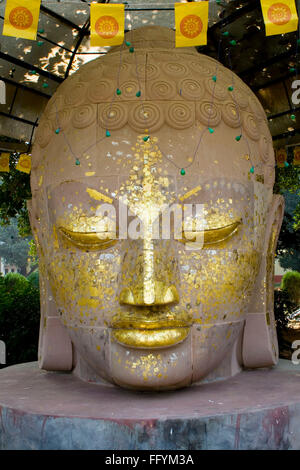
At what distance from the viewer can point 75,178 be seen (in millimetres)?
3428

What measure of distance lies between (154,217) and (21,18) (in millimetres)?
1501

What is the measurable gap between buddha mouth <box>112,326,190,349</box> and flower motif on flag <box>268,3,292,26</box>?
6.54 ft

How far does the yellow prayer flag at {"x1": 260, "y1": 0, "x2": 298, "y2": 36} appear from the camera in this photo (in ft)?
9.37

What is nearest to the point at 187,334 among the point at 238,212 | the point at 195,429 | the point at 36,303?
the point at 195,429

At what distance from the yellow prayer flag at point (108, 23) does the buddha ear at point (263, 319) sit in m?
1.82

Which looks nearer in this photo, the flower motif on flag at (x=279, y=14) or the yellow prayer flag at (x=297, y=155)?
the flower motif on flag at (x=279, y=14)

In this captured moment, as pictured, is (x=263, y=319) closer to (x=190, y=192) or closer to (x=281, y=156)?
(x=190, y=192)

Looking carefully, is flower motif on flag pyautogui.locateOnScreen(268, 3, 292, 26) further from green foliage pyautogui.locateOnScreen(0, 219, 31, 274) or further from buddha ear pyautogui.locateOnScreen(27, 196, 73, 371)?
green foliage pyautogui.locateOnScreen(0, 219, 31, 274)

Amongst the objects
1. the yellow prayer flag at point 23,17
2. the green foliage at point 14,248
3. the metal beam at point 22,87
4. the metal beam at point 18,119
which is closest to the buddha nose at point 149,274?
the yellow prayer flag at point 23,17

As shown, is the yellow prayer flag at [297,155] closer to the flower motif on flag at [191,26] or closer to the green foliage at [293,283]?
the flower motif on flag at [191,26]

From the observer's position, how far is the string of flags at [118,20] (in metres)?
2.88

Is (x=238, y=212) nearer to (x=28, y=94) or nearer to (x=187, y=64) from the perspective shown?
(x=187, y=64)

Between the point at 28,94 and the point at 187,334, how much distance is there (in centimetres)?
333

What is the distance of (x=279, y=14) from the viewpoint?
2889 mm
